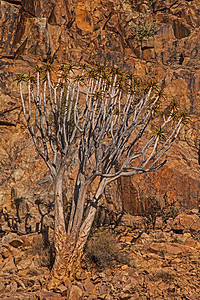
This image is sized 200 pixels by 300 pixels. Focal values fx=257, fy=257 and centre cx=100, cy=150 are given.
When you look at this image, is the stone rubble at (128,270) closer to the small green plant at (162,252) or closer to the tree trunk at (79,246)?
the small green plant at (162,252)

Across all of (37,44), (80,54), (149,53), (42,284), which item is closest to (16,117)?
(37,44)

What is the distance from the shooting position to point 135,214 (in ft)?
35.1

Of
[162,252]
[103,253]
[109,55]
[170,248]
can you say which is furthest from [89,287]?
[109,55]

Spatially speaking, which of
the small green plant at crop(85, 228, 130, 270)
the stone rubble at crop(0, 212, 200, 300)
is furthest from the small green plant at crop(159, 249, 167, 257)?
the small green plant at crop(85, 228, 130, 270)

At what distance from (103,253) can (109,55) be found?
14.0 metres

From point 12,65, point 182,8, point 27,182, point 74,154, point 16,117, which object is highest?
point 182,8

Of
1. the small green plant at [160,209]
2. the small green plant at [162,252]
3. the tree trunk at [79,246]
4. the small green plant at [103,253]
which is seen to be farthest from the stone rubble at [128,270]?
the small green plant at [160,209]

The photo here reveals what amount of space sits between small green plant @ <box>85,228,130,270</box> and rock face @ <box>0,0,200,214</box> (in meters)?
2.81

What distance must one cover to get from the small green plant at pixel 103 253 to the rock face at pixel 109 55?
281 centimetres

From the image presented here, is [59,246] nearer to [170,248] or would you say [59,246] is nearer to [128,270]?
[128,270]

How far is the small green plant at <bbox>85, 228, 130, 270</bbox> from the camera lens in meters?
7.37

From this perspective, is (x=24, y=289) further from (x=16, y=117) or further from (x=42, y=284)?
(x=16, y=117)

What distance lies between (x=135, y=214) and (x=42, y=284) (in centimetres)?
516

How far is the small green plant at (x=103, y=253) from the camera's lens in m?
7.37
